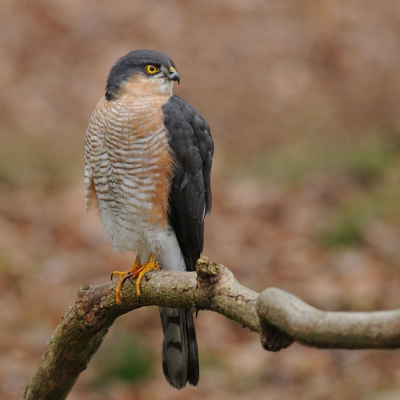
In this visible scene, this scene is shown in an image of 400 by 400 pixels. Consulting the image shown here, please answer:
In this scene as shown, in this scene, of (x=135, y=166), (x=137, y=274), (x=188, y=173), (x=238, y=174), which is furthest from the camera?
(x=238, y=174)

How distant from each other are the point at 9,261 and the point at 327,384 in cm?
403

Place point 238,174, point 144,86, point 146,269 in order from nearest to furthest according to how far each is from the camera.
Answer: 1. point 146,269
2. point 144,86
3. point 238,174

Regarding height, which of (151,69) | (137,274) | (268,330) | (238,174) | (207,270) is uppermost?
(238,174)

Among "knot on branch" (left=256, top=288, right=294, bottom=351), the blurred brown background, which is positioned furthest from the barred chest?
the blurred brown background

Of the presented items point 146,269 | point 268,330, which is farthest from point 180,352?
point 268,330

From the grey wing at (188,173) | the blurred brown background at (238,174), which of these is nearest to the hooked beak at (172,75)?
the grey wing at (188,173)

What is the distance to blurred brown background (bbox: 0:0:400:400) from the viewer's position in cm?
703

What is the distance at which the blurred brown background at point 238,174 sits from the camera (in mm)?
7027

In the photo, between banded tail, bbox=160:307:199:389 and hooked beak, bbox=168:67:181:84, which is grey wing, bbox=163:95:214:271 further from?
banded tail, bbox=160:307:199:389

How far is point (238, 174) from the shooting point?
35.1ft

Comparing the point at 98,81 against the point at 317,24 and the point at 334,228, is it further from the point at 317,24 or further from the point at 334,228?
the point at 334,228

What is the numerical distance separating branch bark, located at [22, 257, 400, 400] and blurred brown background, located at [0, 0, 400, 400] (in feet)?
9.80

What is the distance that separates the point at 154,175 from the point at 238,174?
21.2ft

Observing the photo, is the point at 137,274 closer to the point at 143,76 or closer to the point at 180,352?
the point at 180,352
